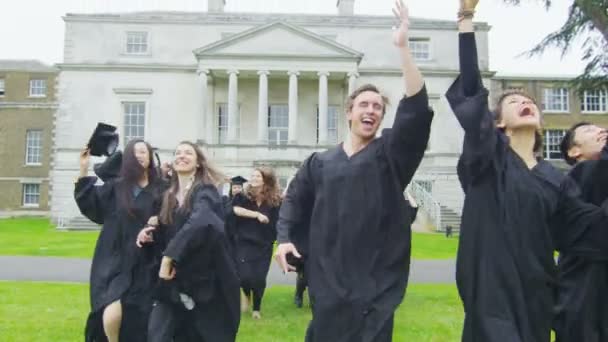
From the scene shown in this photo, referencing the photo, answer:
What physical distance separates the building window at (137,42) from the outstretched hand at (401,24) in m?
35.7

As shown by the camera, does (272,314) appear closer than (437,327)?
No

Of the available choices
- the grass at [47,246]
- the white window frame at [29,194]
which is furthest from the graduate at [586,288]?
the white window frame at [29,194]

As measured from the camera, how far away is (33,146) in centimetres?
4759

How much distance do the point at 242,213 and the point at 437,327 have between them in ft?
11.4

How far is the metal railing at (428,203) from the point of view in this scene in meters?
30.6

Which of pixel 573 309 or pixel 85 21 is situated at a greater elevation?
pixel 85 21

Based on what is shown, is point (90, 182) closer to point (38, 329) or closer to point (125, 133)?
point (38, 329)

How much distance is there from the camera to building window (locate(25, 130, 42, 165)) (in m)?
47.4

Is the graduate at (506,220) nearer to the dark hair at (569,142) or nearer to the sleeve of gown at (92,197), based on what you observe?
the dark hair at (569,142)

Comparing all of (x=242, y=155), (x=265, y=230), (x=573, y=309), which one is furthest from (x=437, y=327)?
(x=242, y=155)

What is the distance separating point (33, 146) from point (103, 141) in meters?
45.6

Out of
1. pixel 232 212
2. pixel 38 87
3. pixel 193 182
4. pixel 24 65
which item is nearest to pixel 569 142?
pixel 193 182

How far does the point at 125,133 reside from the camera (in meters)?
36.6

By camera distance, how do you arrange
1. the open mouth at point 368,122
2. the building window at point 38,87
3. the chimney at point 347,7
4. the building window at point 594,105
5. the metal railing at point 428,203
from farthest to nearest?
the building window at point 38,87 → the building window at point 594,105 → the chimney at point 347,7 → the metal railing at point 428,203 → the open mouth at point 368,122
